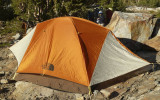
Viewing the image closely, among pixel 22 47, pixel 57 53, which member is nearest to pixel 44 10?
pixel 22 47

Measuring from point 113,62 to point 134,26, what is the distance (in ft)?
12.3

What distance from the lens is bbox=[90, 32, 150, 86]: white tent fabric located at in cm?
538

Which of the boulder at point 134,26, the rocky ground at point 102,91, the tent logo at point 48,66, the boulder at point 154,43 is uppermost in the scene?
the boulder at point 134,26

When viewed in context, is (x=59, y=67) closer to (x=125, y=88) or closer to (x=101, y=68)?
(x=101, y=68)

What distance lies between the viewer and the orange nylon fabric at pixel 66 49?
17.8ft

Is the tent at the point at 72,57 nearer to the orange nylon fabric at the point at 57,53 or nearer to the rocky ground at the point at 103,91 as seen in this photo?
the orange nylon fabric at the point at 57,53

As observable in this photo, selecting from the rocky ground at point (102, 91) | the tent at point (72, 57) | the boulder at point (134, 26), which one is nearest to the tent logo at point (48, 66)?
the tent at point (72, 57)

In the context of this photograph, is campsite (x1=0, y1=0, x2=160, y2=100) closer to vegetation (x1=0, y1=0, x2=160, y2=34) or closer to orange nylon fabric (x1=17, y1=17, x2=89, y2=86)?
orange nylon fabric (x1=17, y1=17, x2=89, y2=86)

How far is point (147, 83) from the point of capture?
5191 mm

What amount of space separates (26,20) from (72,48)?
9338 mm

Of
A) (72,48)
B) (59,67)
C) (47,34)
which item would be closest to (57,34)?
(47,34)

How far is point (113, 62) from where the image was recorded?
571 cm

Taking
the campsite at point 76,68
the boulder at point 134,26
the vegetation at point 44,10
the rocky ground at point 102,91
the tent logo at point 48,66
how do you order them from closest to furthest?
the rocky ground at point 102,91, the campsite at point 76,68, the tent logo at point 48,66, the boulder at point 134,26, the vegetation at point 44,10

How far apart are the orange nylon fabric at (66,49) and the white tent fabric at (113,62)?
0.62ft
